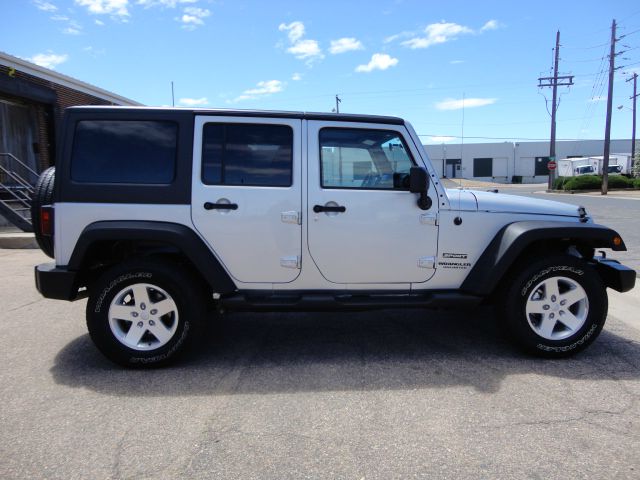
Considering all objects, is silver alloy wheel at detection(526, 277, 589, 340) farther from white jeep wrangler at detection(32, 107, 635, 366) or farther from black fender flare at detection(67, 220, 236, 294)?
black fender flare at detection(67, 220, 236, 294)

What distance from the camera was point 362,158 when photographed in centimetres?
386

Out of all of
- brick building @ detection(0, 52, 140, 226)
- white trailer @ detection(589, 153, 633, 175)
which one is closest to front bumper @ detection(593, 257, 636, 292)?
brick building @ detection(0, 52, 140, 226)

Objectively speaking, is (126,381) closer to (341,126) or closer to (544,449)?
(341,126)

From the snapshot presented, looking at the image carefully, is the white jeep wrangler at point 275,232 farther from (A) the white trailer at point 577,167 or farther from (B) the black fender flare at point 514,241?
(A) the white trailer at point 577,167

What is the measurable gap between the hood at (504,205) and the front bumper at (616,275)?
546 millimetres

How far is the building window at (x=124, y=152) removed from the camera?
365 cm

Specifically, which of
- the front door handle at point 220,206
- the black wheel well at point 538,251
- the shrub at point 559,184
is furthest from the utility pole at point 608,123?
the front door handle at point 220,206

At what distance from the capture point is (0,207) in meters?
9.90

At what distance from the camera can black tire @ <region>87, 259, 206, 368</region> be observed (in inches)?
142

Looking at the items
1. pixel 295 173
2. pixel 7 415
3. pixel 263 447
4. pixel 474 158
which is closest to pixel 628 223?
pixel 295 173

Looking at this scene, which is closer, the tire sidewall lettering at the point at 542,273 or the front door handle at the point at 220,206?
the front door handle at the point at 220,206

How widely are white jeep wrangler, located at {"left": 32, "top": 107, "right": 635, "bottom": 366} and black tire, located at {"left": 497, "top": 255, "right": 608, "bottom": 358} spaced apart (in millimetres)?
11

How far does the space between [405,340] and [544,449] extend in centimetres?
183

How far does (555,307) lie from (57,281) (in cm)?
401
